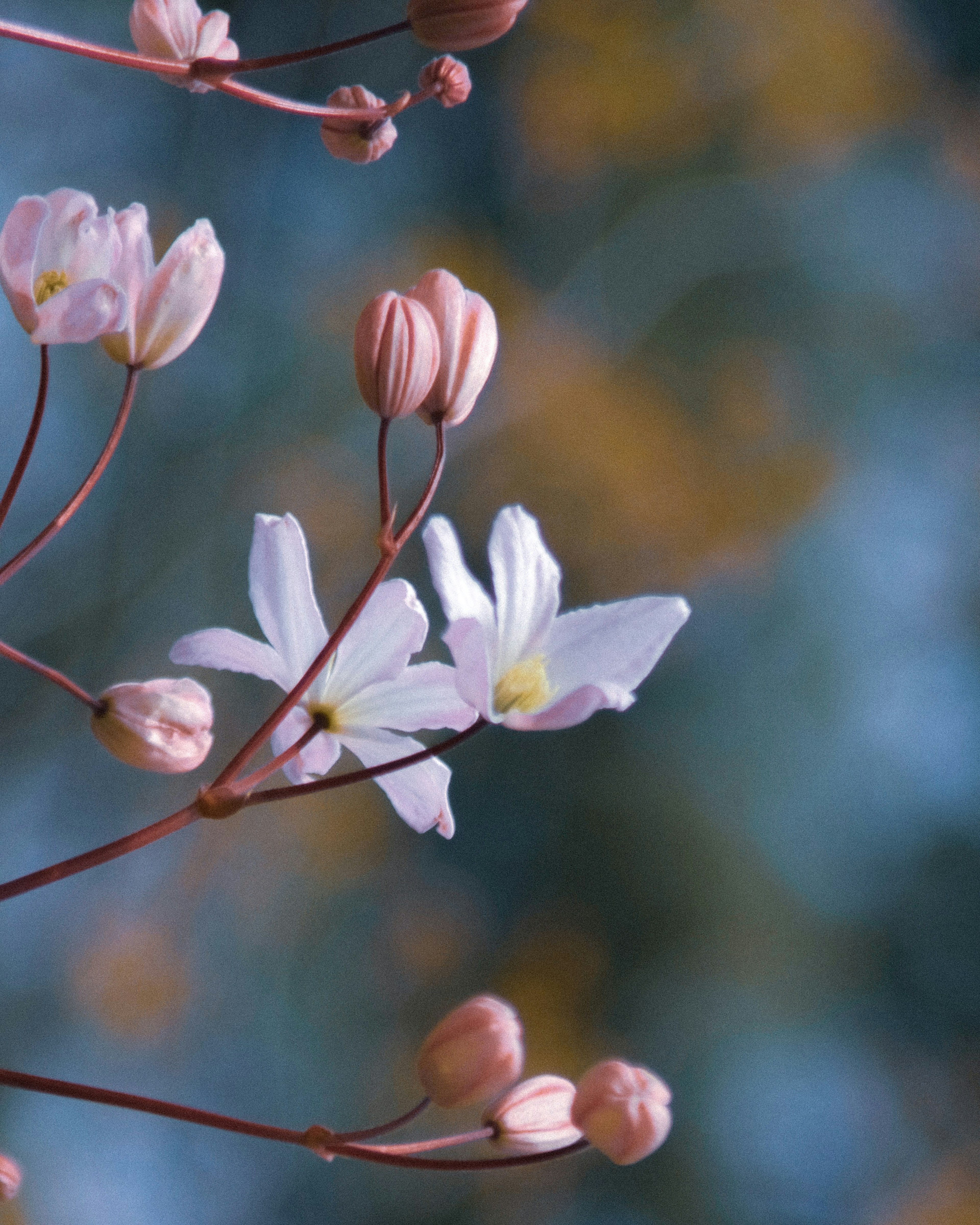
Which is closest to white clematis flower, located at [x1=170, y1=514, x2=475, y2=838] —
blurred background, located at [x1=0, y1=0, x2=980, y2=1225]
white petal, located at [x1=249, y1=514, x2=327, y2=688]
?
white petal, located at [x1=249, y1=514, x2=327, y2=688]

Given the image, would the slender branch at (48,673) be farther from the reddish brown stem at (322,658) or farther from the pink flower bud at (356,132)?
the pink flower bud at (356,132)

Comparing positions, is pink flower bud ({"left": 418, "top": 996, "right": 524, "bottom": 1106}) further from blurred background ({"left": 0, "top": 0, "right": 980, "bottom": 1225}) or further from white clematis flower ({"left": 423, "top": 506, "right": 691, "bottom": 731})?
blurred background ({"left": 0, "top": 0, "right": 980, "bottom": 1225})

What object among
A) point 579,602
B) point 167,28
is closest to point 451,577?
point 167,28

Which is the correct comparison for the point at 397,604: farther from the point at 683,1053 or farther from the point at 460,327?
the point at 683,1053

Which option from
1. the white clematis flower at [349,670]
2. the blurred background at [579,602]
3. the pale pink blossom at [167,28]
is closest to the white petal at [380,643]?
the white clematis flower at [349,670]

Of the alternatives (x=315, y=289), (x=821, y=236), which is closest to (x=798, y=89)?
(x=821, y=236)

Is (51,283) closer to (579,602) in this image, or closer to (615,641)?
(615,641)

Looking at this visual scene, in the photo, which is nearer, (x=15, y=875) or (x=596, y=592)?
(x=15, y=875)
